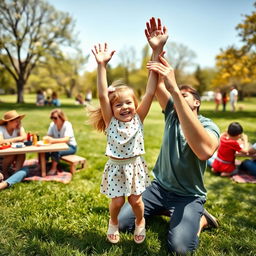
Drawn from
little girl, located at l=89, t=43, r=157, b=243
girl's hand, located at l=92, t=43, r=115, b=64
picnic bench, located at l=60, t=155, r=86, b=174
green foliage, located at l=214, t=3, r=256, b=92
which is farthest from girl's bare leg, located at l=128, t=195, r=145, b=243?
→ green foliage, located at l=214, t=3, r=256, b=92

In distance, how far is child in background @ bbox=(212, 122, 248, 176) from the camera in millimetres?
5312

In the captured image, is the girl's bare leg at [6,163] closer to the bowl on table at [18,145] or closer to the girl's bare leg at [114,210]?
the bowl on table at [18,145]

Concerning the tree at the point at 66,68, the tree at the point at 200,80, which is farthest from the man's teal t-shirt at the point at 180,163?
the tree at the point at 200,80

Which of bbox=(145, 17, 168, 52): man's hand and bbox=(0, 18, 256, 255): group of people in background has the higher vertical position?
bbox=(145, 17, 168, 52): man's hand

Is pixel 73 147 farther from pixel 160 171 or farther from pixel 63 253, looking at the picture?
pixel 63 253

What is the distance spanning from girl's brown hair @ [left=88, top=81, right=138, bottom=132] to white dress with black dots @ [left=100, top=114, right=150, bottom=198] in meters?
0.21

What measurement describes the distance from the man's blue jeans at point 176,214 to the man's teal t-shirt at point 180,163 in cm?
11

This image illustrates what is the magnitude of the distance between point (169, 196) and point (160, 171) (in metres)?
0.38

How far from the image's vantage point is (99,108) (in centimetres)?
270

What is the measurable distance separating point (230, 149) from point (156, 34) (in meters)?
3.71

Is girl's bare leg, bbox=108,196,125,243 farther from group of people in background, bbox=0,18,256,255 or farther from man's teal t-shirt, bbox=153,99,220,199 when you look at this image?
man's teal t-shirt, bbox=153,99,220,199

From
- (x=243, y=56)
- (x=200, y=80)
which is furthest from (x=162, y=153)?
(x=200, y=80)

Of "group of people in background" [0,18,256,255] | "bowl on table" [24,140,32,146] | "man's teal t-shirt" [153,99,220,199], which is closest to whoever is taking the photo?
"group of people in background" [0,18,256,255]

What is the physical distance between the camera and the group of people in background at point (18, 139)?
184 inches
